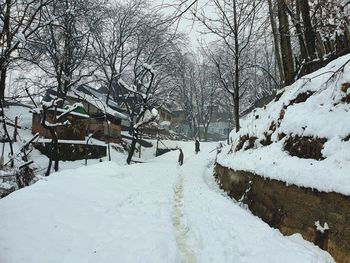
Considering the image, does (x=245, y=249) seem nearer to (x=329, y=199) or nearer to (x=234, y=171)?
(x=329, y=199)

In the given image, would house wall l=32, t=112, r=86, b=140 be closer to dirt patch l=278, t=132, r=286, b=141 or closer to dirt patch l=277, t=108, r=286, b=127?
dirt patch l=277, t=108, r=286, b=127

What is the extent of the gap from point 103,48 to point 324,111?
31282mm

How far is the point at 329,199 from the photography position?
4.49 meters

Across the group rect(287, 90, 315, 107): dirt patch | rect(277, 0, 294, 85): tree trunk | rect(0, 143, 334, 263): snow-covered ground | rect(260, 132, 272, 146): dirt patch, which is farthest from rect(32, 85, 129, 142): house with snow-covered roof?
rect(287, 90, 315, 107): dirt patch

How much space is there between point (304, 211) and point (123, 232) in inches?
131

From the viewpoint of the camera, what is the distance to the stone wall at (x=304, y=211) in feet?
13.8

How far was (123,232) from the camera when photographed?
220 inches

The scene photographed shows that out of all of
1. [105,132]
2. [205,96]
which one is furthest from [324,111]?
[205,96]

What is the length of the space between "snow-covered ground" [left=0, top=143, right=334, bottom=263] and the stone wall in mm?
198

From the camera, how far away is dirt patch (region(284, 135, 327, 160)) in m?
5.51

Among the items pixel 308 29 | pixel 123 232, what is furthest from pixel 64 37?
pixel 123 232

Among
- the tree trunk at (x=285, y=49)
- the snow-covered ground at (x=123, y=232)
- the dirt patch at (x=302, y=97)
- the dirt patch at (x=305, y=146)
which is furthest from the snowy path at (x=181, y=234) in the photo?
the tree trunk at (x=285, y=49)

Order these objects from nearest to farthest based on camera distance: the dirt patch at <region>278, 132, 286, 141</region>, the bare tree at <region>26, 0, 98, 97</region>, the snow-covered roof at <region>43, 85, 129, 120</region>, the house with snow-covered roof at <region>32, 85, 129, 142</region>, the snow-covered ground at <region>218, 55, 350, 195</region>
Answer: the snow-covered ground at <region>218, 55, 350, 195</region>, the dirt patch at <region>278, 132, 286, 141</region>, the bare tree at <region>26, 0, 98, 97</region>, the house with snow-covered roof at <region>32, 85, 129, 142</region>, the snow-covered roof at <region>43, 85, 129, 120</region>

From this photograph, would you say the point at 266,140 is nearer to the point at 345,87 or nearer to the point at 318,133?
the point at 318,133
